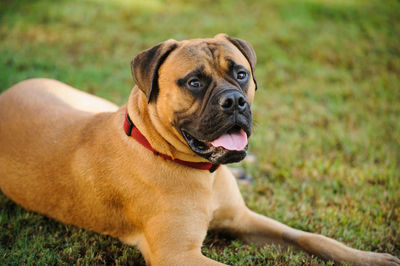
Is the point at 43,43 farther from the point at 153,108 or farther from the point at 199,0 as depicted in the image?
the point at 153,108

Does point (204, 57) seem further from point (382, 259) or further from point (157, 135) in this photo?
point (382, 259)

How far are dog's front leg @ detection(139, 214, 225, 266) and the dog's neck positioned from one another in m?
0.47

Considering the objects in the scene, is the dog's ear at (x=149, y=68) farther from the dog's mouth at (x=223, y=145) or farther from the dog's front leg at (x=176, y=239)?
the dog's front leg at (x=176, y=239)

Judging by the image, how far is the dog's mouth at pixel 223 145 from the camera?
2.76 m

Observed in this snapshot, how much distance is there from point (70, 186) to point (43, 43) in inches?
213

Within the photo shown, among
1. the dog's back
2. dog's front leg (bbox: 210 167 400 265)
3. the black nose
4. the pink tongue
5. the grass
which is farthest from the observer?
the grass

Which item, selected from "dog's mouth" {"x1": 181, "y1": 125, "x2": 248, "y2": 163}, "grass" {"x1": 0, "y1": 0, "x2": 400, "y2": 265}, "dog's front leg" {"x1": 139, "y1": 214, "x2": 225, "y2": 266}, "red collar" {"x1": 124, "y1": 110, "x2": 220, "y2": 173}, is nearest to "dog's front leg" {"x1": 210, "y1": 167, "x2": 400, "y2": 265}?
"grass" {"x1": 0, "y1": 0, "x2": 400, "y2": 265}

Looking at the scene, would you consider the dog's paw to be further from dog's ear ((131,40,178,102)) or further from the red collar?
dog's ear ((131,40,178,102))

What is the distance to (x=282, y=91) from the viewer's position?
672 cm

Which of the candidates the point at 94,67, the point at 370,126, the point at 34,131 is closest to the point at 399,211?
the point at 370,126

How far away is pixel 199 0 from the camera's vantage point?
33.9 ft

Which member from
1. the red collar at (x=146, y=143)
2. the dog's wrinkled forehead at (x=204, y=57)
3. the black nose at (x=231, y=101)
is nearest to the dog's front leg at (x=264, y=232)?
the red collar at (x=146, y=143)

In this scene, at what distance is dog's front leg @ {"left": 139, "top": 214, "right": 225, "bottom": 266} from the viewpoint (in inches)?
106

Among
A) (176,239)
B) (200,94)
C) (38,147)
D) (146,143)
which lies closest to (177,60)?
(200,94)
